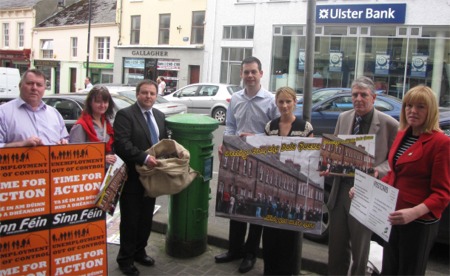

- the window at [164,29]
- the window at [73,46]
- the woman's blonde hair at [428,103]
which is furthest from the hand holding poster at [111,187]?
the window at [73,46]

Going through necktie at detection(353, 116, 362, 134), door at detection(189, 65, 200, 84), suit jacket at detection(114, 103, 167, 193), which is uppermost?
door at detection(189, 65, 200, 84)

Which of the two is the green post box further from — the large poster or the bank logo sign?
the bank logo sign

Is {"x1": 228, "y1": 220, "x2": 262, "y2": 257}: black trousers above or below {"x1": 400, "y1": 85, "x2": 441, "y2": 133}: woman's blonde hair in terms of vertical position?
below

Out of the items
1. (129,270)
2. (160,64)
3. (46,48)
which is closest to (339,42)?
(160,64)

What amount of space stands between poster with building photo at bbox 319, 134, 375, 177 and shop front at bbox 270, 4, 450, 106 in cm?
1755

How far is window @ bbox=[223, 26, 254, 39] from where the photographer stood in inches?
938

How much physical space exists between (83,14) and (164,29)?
37.5ft

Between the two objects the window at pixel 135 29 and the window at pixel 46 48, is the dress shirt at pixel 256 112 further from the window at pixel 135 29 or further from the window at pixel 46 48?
the window at pixel 46 48

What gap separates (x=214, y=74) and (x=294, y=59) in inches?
194

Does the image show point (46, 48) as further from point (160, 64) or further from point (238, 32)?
point (238, 32)

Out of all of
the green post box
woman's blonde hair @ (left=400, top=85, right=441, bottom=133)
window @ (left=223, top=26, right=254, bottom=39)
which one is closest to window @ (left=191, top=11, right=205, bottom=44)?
window @ (left=223, top=26, right=254, bottom=39)

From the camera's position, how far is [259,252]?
14.3ft

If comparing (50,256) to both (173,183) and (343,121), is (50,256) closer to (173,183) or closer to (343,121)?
(173,183)

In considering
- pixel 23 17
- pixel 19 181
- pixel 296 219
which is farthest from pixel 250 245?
pixel 23 17
